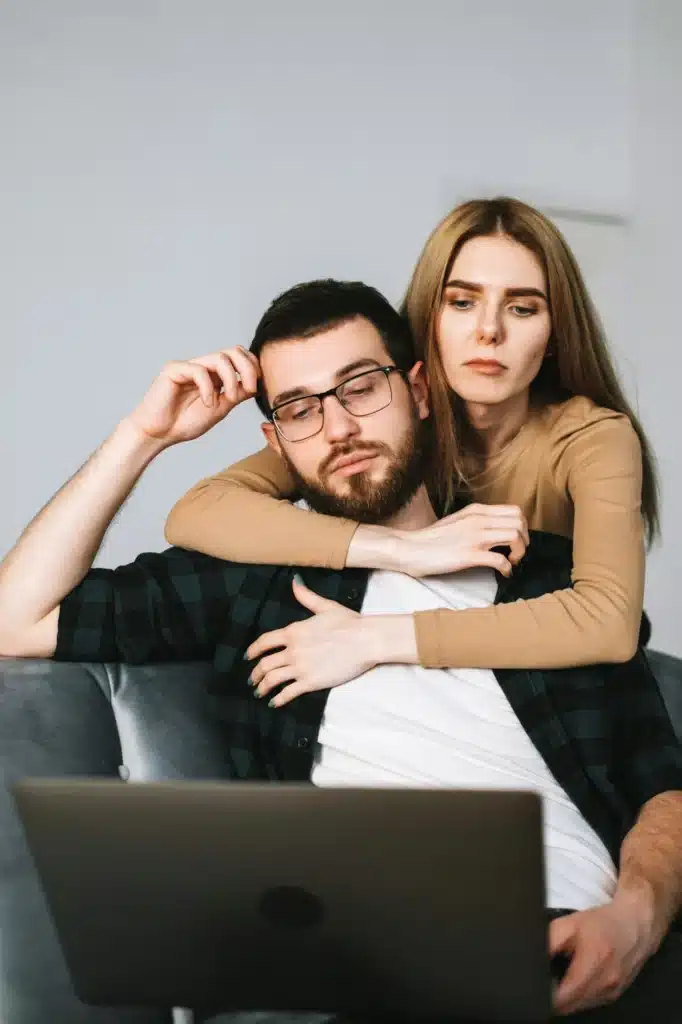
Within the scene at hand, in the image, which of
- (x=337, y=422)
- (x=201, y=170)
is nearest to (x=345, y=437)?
(x=337, y=422)

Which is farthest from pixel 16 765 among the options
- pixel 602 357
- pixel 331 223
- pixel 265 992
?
pixel 331 223

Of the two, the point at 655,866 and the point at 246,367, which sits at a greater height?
the point at 246,367

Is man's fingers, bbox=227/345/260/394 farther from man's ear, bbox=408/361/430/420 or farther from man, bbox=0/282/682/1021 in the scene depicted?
man's ear, bbox=408/361/430/420

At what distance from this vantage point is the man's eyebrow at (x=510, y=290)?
1.72 meters

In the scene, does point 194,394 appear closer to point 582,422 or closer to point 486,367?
point 486,367

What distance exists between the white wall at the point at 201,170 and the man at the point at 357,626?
0.75 metres

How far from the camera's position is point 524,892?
2.98ft

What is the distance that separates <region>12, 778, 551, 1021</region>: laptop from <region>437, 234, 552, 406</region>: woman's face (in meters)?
0.92

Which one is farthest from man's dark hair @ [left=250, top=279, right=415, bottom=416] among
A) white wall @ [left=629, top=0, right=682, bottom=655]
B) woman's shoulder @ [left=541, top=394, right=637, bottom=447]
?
white wall @ [left=629, top=0, right=682, bottom=655]

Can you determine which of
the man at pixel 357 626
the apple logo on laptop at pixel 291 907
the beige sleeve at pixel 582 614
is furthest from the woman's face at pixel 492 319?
the apple logo on laptop at pixel 291 907

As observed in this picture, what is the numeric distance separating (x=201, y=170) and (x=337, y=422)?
1.08 m

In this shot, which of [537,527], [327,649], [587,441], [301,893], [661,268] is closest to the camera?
[301,893]

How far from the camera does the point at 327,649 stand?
1414 mm

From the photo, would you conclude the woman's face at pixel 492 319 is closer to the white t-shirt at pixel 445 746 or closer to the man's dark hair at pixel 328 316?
the man's dark hair at pixel 328 316
